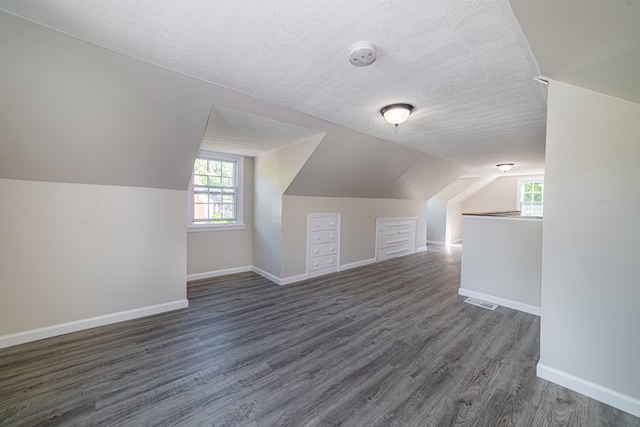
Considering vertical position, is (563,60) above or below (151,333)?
above

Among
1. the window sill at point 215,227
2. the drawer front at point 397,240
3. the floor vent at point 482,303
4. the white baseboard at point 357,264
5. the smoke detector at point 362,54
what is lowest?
the floor vent at point 482,303

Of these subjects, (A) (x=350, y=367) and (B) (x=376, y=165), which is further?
(B) (x=376, y=165)

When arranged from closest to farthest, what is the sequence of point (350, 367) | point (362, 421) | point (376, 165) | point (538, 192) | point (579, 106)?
point (362, 421) < point (579, 106) < point (350, 367) < point (376, 165) < point (538, 192)

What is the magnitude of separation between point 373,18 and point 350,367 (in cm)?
249

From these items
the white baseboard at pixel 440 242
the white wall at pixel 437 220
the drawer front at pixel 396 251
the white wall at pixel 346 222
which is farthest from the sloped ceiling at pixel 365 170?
the white baseboard at pixel 440 242

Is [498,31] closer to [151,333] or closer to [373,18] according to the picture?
[373,18]

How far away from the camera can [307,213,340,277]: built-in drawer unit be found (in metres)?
4.49

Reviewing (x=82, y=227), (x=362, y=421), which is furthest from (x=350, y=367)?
(x=82, y=227)

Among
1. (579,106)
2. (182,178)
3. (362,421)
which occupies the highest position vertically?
(579,106)

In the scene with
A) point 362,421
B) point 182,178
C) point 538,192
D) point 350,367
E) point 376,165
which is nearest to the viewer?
point 362,421

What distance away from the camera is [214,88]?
2.28 meters

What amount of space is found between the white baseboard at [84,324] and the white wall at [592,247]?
3828 millimetres

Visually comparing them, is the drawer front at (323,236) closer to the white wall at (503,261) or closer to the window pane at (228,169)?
the window pane at (228,169)

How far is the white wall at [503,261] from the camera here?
3.12m
